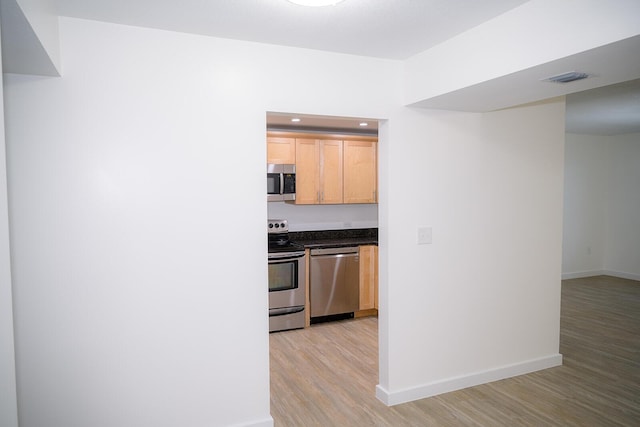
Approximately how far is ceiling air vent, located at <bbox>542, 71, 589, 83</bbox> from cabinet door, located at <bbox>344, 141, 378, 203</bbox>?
3087 millimetres

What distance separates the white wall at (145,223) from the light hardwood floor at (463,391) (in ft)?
2.11

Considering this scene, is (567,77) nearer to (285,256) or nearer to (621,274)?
(285,256)

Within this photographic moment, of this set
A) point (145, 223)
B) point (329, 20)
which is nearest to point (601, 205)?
point (329, 20)

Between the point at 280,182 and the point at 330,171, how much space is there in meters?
0.66

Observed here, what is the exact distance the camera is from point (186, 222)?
98.3 inches

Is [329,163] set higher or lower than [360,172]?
higher

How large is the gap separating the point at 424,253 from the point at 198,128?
1778 millimetres

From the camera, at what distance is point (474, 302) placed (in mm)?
3373

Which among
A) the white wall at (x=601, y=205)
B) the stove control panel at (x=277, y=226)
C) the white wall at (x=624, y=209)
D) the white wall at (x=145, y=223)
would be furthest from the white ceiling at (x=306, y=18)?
the white wall at (x=624, y=209)

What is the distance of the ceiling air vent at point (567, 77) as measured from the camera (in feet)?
7.26

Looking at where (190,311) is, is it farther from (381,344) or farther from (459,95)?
(459,95)

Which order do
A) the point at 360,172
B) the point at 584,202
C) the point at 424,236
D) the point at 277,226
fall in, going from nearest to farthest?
the point at 424,236 → the point at 277,226 → the point at 360,172 → the point at 584,202

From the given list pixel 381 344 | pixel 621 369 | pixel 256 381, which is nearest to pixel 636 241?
pixel 621 369

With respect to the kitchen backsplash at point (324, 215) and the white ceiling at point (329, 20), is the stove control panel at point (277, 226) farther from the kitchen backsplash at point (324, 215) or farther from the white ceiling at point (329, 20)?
the white ceiling at point (329, 20)
